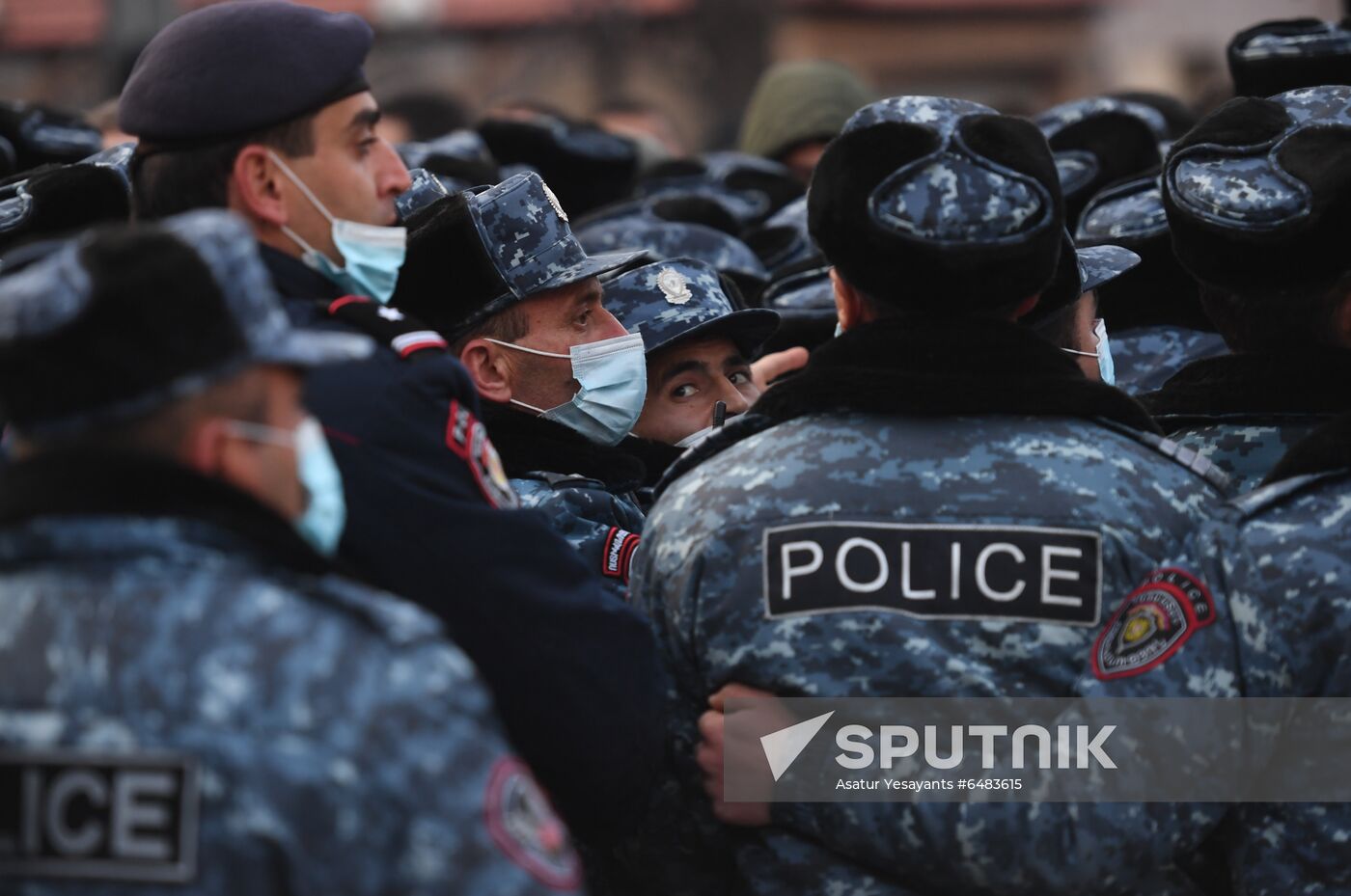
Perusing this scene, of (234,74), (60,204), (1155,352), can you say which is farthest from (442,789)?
(1155,352)

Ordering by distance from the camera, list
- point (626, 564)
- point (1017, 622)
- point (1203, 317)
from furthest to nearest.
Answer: point (1203, 317), point (626, 564), point (1017, 622)

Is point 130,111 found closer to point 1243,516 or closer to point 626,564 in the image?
point 626,564

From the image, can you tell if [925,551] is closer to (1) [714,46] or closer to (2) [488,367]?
(2) [488,367]

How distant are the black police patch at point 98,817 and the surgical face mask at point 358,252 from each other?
3.92 ft

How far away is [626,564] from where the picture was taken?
11.9 ft

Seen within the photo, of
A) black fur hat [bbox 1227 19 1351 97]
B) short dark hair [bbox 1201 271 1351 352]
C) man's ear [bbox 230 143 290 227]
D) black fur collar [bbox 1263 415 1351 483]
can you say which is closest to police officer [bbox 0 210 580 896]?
man's ear [bbox 230 143 290 227]

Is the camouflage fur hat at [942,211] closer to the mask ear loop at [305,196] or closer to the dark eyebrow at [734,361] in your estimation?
the mask ear loop at [305,196]

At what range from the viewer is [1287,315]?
11.0 ft

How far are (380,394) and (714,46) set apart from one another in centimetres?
2720

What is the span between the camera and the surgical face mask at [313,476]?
7.17 ft

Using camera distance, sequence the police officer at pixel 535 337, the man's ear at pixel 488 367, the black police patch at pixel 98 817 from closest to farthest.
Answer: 1. the black police patch at pixel 98 817
2. the police officer at pixel 535 337
3. the man's ear at pixel 488 367

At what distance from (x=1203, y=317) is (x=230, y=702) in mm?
3196

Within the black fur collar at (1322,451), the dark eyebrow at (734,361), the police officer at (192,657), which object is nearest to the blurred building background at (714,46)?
the dark eyebrow at (734,361)

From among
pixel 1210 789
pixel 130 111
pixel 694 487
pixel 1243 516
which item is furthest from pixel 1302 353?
pixel 130 111
